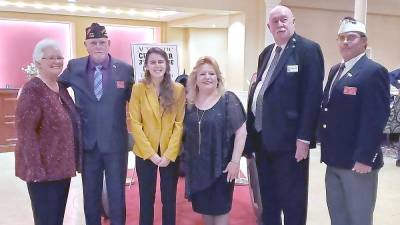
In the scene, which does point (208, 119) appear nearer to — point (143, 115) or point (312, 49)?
point (143, 115)

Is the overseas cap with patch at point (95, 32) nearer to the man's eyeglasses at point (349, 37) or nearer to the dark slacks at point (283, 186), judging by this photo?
the dark slacks at point (283, 186)

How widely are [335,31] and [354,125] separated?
337 inches

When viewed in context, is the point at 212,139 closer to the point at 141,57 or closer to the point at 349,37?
the point at 349,37

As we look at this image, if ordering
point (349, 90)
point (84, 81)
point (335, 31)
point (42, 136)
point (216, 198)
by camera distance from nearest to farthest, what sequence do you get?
point (349, 90) → point (42, 136) → point (216, 198) → point (84, 81) → point (335, 31)

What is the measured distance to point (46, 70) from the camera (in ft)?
8.02

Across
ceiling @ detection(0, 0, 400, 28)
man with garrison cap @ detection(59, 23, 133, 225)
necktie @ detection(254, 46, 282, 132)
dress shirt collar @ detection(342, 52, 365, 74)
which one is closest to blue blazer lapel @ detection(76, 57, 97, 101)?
man with garrison cap @ detection(59, 23, 133, 225)

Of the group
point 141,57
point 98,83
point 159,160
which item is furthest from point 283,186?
point 141,57

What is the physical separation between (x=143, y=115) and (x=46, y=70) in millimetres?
668

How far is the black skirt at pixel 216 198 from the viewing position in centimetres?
265

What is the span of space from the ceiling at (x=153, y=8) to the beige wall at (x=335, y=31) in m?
0.20

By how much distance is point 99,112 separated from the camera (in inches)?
107

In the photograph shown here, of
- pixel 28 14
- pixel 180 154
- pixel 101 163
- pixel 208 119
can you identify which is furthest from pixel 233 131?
pixel 28 14

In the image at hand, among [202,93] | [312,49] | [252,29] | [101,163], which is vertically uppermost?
[252,29]

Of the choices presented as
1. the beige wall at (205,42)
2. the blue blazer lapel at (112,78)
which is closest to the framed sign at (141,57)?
the blue blazer lapel at (112,78)
